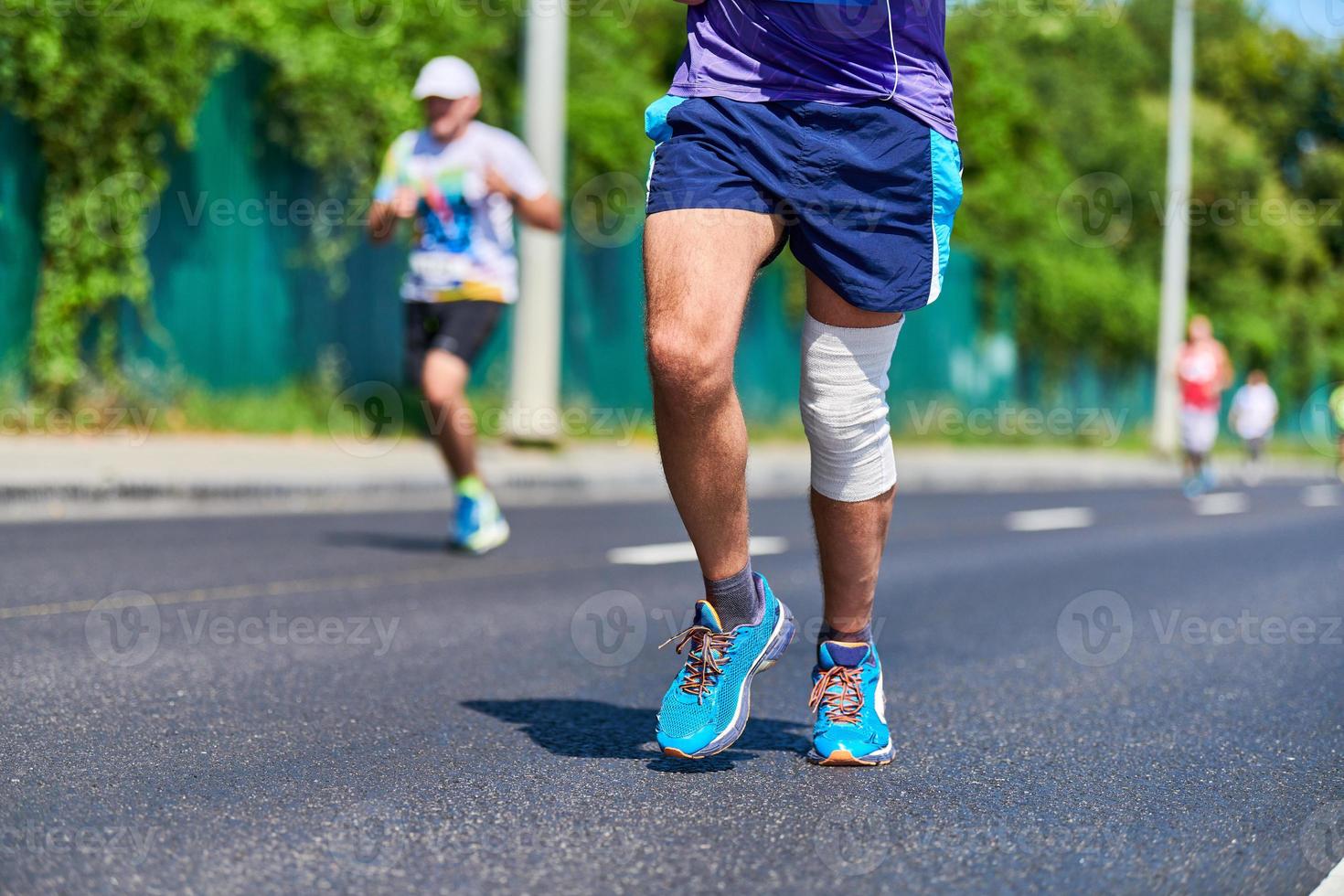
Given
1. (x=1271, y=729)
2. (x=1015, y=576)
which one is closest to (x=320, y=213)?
(x=1015, y=576)

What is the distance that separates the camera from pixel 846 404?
3.28 m

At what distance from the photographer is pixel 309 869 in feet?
8.01

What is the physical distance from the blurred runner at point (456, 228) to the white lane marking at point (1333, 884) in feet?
15.3

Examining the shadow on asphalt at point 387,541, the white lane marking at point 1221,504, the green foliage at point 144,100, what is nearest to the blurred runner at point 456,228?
the shadow on asphalt at point 387,541

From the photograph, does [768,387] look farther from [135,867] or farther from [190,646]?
[135,867]

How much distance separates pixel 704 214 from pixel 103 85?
860 centimetres

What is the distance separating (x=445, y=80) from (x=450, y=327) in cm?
95

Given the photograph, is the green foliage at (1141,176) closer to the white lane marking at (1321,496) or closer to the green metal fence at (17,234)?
the white lane marking at (1321,496)

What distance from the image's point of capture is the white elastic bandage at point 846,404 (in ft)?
10.7

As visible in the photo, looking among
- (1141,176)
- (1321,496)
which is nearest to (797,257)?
(1321,496)

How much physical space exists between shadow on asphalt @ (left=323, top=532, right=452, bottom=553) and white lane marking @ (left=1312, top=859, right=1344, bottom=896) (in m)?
4.91

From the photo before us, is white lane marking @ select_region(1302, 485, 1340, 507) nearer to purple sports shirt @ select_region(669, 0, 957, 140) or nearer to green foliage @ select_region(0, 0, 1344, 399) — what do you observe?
green foliage @ select_region(0, 0, 1344, 399)

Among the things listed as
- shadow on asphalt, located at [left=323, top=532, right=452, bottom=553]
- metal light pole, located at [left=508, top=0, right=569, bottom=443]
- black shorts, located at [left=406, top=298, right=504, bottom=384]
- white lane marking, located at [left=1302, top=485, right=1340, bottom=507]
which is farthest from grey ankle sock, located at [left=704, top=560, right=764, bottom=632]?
white lane marking, located at [left=1302, top=485, right=1340, bottom=507]

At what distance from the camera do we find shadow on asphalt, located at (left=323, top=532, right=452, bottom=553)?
23.7 ft
